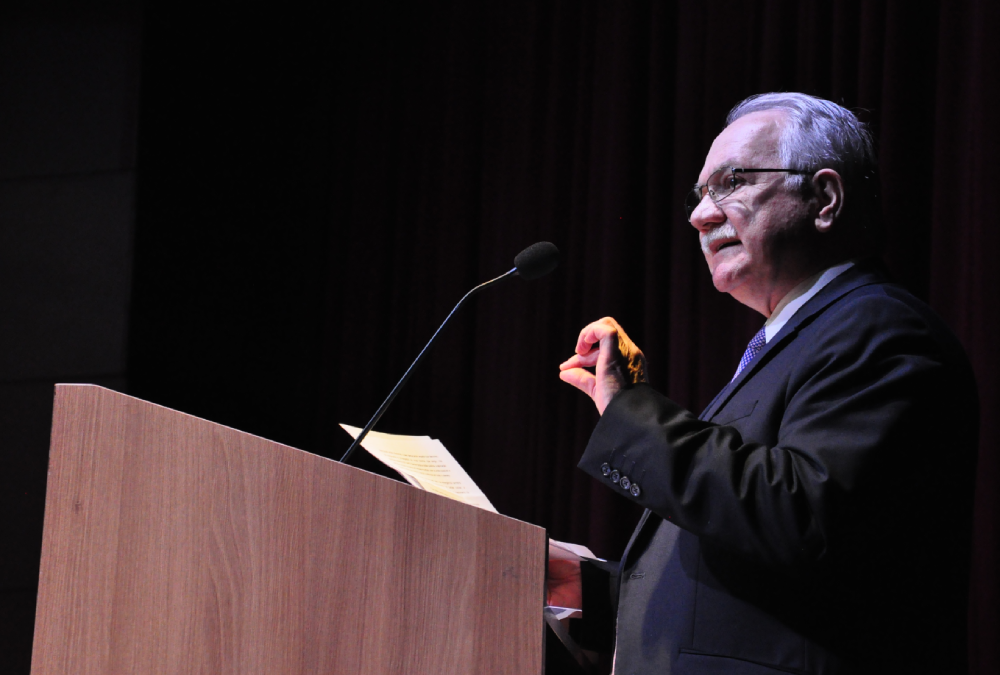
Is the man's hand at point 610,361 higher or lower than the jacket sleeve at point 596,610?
higher

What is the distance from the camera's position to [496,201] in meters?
3.50

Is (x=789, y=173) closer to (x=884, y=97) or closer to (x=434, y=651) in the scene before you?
(x=434, y=651)

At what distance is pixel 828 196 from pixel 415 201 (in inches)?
94.8

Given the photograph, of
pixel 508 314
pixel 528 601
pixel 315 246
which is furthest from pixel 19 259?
pixel 528 601

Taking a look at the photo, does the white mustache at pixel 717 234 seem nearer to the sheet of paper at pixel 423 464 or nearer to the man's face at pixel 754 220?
the man's face at pixel 754 220

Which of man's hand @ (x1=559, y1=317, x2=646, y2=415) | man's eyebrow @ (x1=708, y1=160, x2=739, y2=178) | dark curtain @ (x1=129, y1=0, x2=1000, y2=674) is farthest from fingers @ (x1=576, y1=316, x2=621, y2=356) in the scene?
dark curtain @ (x1=129, y1=0, x2=1000, y2=674)

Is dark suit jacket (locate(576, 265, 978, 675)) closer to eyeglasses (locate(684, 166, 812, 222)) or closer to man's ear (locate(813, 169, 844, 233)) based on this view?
man's ear (locate(813, 169, 844, 233))

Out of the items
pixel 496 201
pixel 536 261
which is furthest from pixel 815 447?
pixel 496 201

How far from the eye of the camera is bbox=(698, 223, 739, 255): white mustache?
1.55 m

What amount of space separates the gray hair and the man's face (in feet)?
0.07

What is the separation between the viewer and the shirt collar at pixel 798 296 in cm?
145

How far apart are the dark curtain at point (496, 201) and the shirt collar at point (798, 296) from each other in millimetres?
1022

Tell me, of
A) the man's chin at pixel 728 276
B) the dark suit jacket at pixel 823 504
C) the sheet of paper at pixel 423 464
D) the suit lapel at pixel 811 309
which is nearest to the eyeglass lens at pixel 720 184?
the man's chin at pixel 728 276

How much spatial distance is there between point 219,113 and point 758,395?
2.69 m
